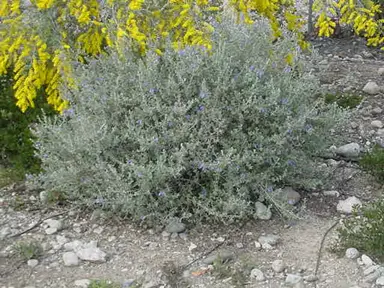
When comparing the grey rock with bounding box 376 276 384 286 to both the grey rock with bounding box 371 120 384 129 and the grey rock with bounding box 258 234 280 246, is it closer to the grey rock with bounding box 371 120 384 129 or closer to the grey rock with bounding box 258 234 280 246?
the grey rock with bounding box 258 234 280 246

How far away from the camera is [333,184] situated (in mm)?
4477

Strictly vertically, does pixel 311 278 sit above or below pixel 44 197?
below

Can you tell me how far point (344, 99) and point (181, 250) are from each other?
2.54 metres

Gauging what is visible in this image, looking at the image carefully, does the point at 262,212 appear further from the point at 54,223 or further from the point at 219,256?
the point at 54,223

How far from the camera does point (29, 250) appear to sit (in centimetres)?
373

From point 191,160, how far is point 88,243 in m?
0.73

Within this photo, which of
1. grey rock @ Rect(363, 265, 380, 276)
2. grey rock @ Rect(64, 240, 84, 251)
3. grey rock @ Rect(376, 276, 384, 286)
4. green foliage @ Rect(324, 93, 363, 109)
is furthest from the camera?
green foliage @ Rect(324, 93, 363, 109)

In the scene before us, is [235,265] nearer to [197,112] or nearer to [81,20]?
[197,112]

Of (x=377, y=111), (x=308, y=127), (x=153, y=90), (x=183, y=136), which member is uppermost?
(x=153, y=90)

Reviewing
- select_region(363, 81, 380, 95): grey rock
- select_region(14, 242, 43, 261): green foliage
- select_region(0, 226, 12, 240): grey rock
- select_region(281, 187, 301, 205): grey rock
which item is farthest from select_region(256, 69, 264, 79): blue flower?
select_region(363, 81, 380, 95): grey rock

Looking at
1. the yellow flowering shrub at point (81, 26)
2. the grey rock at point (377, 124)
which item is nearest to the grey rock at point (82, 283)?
the yellow flowering shrub at point (81, 26)

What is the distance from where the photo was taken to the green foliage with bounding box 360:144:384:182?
4.50m

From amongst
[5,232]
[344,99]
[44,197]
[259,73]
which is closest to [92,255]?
[5,232]

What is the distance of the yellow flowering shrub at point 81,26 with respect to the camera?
4305 mm
